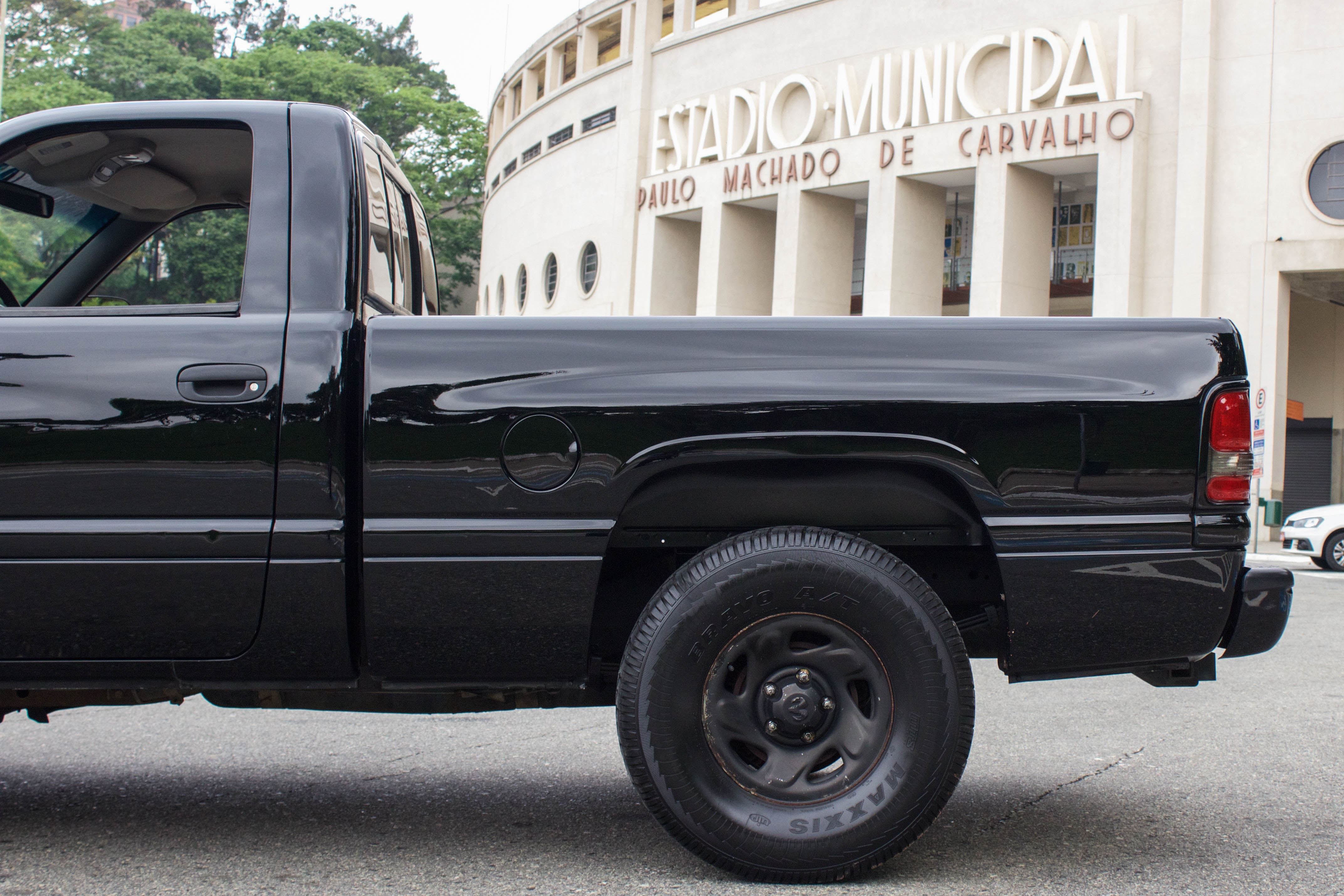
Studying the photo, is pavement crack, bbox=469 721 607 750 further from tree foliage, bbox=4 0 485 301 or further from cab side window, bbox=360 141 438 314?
tree foliage, bbox=4 0 485 301

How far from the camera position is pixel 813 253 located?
30.3 meters

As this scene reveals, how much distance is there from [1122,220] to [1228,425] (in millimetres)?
24319

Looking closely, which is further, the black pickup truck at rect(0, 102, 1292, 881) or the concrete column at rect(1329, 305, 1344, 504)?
A: the concrete column at rect(1329, 305, 1344, 504)

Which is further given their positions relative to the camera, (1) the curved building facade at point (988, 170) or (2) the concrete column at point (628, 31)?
(2) the concrete column at point (628, 31)

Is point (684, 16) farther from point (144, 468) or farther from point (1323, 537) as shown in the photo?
point (144, 468)

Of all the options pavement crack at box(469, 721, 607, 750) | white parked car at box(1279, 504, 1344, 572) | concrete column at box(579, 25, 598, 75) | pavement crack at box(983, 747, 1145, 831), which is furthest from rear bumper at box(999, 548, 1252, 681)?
concrete column at box(579, 25, 598, 75)

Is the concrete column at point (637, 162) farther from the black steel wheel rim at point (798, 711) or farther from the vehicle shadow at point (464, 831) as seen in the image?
the black steel wheel rim at point (798, 711)

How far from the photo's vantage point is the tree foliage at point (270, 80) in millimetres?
50562

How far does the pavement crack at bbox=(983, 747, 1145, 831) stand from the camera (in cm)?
365

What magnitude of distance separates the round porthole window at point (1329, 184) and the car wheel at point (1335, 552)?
932cm

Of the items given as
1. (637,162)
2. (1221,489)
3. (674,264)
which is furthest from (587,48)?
(1221,489)

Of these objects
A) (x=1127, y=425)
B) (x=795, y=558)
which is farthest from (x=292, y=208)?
(x=1127, y=425)

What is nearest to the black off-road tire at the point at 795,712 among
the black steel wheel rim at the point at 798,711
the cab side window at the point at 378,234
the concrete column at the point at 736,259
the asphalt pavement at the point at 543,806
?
the black steel wheel rim at the point at 798,711

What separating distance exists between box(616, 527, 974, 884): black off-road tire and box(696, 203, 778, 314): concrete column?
28.9 m
